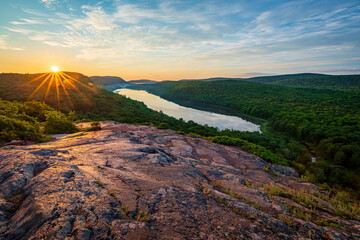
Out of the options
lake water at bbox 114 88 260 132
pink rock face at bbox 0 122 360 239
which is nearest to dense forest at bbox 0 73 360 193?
lake water at bbox 114 88 260 132

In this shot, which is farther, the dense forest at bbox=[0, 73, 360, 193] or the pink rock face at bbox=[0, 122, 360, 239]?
the dense forest at bbox=[0, 73, 360, 193]

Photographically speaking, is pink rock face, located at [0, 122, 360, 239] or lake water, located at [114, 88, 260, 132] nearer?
pink rock face, located at [0, 122, 360, 239]

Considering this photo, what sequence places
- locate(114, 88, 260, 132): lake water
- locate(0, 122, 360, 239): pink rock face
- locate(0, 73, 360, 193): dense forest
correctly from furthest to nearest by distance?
locate(114, 88, 260, 132): lake water → locate(0, 73, 360, 193): dense forest → locate(0, 122, 360, 239): pink rock face

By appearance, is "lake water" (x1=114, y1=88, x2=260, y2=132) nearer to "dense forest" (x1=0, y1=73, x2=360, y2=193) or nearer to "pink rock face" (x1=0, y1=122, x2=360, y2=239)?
"dense forest" (x1=0, y1=73, x2=360, y2=193)

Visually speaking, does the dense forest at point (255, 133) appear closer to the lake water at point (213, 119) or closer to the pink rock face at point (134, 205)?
→ the lake water at point (213, 119)

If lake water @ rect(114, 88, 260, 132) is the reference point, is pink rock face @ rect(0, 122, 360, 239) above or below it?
above

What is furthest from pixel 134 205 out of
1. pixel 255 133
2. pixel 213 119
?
pixel 213 119

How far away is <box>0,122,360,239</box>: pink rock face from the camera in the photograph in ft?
11.7

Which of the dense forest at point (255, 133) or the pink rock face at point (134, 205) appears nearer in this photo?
the pink rock face at point (134, 205)

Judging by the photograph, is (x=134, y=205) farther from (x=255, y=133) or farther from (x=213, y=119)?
(x=213, y=119)

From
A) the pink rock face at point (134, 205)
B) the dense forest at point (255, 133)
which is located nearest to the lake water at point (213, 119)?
the dense forest at point (255, 133)

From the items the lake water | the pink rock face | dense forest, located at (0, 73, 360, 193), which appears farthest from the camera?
the lake water

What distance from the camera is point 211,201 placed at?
5.59 m

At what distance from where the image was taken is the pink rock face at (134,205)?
3580mm
